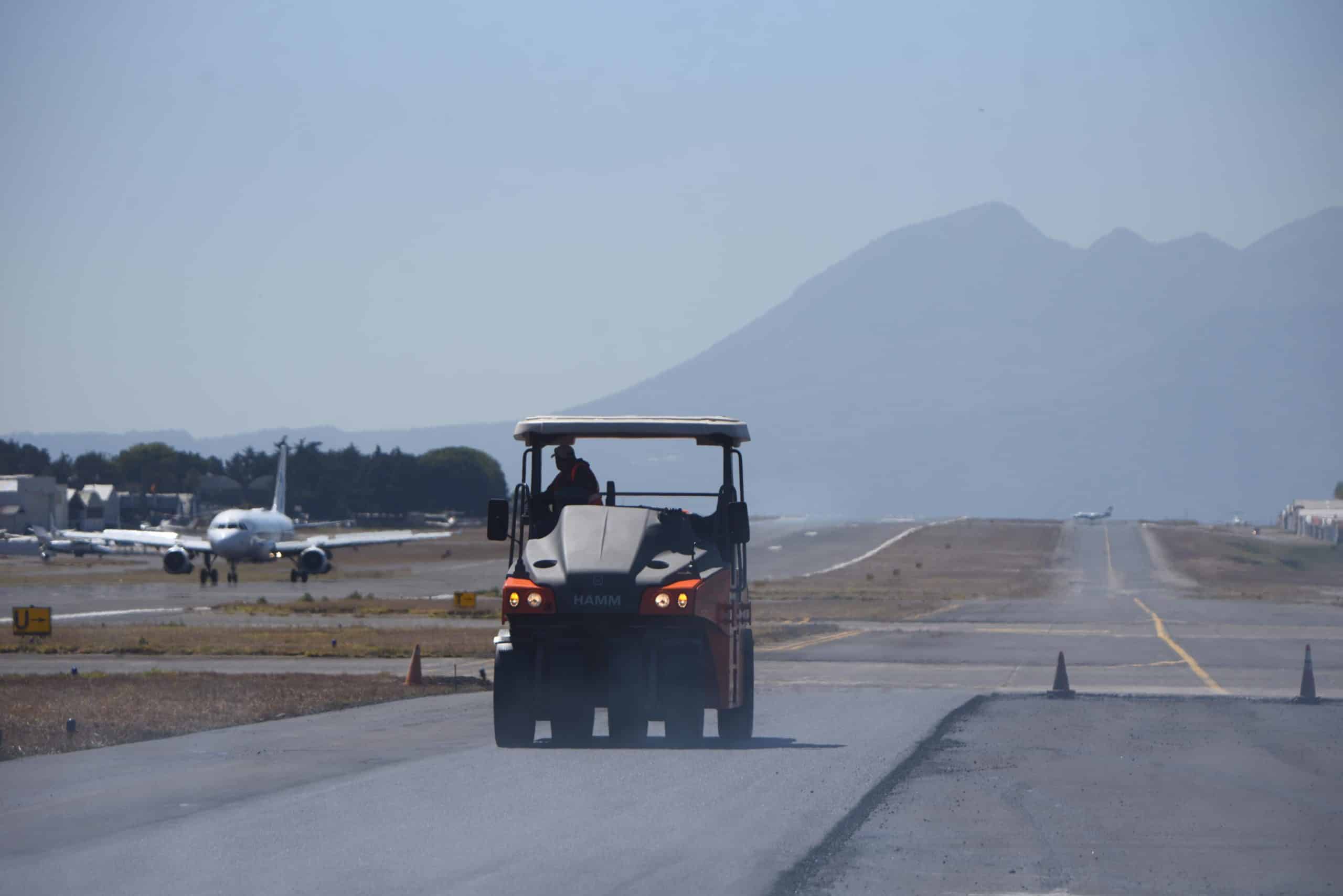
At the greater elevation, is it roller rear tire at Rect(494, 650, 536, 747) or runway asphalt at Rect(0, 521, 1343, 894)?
roller rear tire at Rect(494, 650, 536, 747)

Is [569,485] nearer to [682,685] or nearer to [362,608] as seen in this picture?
[682,685]

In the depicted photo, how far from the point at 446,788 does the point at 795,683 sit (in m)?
16.9

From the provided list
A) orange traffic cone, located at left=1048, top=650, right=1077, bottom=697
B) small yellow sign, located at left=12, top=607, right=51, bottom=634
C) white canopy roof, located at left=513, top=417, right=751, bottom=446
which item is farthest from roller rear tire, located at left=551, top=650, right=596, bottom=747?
small yellow sign, located at left=12, top=607, right=51, bottom=634

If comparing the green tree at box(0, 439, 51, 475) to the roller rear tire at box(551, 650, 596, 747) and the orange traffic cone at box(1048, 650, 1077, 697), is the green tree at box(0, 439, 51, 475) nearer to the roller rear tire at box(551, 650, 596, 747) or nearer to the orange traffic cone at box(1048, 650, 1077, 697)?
the orange traffic cone at box(1048, 650, 1077, 697)

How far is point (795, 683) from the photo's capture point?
31.1m

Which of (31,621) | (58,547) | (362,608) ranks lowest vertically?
(362,608)

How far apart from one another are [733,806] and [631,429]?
4.70m

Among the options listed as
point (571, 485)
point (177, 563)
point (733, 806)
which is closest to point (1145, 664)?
point (571, 485)

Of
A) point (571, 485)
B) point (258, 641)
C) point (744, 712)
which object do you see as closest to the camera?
point (571, 485)

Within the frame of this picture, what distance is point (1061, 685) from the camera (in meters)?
28.4

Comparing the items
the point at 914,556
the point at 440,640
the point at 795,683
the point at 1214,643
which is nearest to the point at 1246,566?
the point at 914,556

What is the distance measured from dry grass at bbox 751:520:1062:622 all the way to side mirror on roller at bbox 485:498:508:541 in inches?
1695

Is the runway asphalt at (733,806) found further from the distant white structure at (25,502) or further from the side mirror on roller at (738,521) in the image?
the distant white structure at (25,502)

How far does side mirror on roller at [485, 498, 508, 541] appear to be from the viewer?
15938mm
